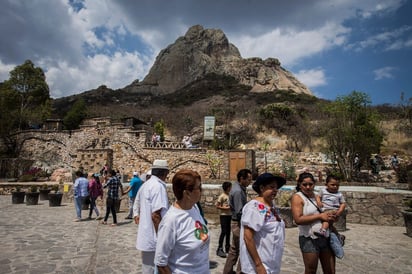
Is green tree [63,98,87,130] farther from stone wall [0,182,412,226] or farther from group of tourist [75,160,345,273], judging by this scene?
group of tourist [75,160,345,273]

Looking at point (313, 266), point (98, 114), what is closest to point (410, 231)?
point (313, 266)

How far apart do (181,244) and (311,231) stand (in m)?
1.69

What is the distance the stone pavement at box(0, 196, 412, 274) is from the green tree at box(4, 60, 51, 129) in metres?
27.0

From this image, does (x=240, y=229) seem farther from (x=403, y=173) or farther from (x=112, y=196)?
(x=403, y=173)

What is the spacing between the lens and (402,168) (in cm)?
1434

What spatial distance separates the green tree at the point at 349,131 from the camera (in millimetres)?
14633

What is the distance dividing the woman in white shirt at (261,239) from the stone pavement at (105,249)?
2168 mm

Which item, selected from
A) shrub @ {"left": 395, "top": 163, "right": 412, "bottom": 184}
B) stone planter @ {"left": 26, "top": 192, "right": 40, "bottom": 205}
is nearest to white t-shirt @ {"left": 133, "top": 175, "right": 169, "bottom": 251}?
stone planter @ {"left": 26, "top": 192, "right": 40, "bottom": 205}

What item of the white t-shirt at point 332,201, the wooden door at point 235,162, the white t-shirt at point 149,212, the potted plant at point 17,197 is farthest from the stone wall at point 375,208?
the potted plant at point 17,197

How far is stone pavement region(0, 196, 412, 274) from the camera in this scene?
416cm

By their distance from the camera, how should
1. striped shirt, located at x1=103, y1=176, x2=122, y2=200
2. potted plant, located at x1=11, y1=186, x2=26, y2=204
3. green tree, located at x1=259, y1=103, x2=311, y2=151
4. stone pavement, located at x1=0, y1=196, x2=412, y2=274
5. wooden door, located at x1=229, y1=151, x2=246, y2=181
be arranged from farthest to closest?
green tree, located at x1=259, y1=103, x2=311, y2=151 → wooden door, located at x1=229, y1=151, x2=246, y2=181 → potted plant, located at x1=11, y1=186, x2=26, y2=204 → striped shirt, located at x1=103, y1=176, x2=122, y2=200 → stone pavement, located at x1=0, y1=196, x2=412, y2=274

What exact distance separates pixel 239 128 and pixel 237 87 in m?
37.4

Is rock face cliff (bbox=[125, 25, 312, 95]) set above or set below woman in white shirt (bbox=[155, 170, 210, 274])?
above

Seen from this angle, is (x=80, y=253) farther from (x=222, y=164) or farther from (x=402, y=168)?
(x=402, y=168)
